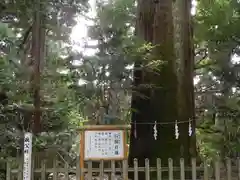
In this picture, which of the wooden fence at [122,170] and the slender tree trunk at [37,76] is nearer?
the wooden fence at [122,170]

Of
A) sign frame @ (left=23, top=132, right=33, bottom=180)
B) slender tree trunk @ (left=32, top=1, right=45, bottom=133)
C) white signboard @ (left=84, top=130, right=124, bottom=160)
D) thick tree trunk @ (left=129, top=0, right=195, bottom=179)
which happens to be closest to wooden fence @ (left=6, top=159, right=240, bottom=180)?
white signboard @ (left=84, top=130, right=124, bottom=160)

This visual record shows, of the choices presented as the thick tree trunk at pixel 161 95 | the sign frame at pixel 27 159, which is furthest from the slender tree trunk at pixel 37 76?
the sign frame at pixel 27 159

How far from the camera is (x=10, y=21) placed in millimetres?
8734

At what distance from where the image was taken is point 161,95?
6.60 meters

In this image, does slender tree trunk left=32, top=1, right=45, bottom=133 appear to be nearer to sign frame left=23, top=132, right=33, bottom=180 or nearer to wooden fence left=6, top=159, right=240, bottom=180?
wooden fence left=6, top=159, right=240, bottom=180

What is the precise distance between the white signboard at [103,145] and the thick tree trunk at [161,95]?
1.44 m

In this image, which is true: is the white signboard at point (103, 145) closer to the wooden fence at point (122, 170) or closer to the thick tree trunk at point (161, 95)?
the wooden fence at point (122, 170)

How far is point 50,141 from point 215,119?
3835mm

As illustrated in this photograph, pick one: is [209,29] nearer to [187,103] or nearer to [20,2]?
[187,103]

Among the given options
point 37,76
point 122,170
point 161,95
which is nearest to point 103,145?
point 122,170

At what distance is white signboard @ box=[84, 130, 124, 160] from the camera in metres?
4.93

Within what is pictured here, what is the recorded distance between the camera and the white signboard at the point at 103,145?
4.93 m

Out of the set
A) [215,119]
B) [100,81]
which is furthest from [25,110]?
[215,119]

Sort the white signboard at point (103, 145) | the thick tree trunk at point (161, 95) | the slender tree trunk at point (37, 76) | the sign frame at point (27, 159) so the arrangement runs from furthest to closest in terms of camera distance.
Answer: the slender tree trunk at point (37, 76) → the thick tree trunk at point (161, 95) → the white signboard at point (103, 145) → the sign frame at point (27, 159)
